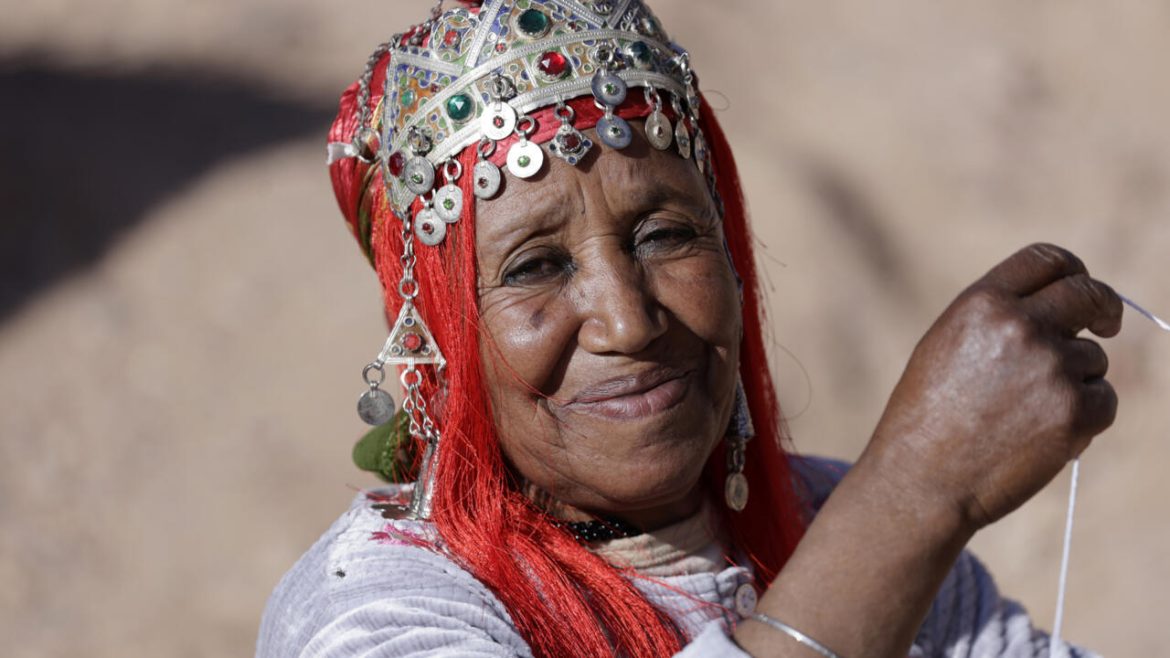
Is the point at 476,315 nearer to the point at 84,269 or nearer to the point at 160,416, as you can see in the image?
the point at 160,416

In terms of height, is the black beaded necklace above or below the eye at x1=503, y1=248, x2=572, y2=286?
below

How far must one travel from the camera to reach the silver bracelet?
5.36 ft

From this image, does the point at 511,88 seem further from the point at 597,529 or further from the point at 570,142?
the point at 597,529

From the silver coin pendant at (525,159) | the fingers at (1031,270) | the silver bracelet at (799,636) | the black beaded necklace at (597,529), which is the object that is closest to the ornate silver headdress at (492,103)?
the silver coin pendant at (525,159)

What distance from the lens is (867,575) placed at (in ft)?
5.48

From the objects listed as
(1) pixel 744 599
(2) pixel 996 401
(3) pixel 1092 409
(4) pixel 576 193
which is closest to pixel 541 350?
(4) pixel 576 193

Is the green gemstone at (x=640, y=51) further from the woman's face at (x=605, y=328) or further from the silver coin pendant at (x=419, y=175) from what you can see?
the silver coin pendant at (x=419, y=175)

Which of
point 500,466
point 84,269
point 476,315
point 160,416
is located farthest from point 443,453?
point 84,269

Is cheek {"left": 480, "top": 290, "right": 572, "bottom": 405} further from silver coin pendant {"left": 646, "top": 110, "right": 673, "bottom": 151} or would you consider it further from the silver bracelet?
the silver bracelet

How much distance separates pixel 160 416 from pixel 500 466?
171 inches

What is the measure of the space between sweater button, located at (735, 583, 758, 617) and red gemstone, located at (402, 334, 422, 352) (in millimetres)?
743

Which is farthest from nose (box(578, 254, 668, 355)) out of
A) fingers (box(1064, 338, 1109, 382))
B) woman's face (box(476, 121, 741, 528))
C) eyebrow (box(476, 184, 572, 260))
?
fingers (box(1064, 338, 1109, 382))

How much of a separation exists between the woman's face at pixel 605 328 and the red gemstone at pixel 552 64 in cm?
17

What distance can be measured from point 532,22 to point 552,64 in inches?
3.6
